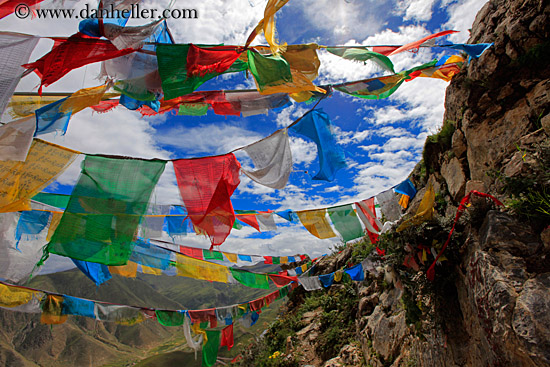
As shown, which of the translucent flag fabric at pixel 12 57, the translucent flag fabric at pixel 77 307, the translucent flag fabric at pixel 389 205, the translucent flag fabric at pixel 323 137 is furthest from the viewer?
the translucent flag fabric at pixel 77 307

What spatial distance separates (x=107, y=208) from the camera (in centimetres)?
435

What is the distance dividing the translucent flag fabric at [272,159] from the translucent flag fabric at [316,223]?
9.67ft

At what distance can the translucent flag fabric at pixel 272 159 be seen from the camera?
5.33 metres

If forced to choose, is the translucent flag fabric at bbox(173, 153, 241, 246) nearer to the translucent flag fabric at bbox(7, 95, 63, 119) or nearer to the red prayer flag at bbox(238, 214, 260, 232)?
the translucent flag fabric at bbox(7, 95, 63, 119)

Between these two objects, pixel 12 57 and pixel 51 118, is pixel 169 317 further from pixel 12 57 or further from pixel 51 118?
pixel 12 57

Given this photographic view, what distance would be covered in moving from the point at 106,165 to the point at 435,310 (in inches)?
237

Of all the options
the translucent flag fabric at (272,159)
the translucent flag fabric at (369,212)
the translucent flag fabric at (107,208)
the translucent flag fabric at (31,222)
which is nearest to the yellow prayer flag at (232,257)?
the translucent flag fabric at (369,212)

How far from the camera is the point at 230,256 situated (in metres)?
10.2

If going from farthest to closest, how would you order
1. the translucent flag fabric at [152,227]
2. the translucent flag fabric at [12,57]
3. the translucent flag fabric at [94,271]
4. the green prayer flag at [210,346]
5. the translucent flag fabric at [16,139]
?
1. the green prayer flag at [210,346]
2. the translucent flag fabric at [94,271]
3. the translucent flag fabric at [152,227]
4. the translucent flag fabric at [16,139]
5. the translucent flag fabric at [12,57]

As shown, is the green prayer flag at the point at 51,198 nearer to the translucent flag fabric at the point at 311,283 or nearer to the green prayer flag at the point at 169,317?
the green prayer flag at the point at 169,317

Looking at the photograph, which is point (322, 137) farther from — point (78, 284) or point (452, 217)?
point (78, 284)

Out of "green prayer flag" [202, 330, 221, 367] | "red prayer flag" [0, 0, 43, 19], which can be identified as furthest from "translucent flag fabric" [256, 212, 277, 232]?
"red prayer flag" [0, 0, 43, 19]

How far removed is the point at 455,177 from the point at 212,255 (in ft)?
24.9

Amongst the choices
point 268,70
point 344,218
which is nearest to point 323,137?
point 268,70
